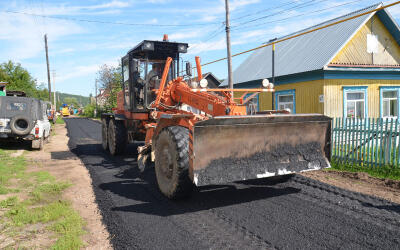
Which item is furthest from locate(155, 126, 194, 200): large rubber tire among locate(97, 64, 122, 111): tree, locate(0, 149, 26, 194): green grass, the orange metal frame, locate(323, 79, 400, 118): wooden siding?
locate(97, 64, 122, 111): tree

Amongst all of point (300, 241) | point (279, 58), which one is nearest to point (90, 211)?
point (300, 241)

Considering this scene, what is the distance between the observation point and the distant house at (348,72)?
13984 millimetres

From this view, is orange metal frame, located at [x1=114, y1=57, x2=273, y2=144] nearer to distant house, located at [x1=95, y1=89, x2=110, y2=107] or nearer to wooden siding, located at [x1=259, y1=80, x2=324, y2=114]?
wooden siding, located at [x1=259, y1=80, x2=324, y2=114]

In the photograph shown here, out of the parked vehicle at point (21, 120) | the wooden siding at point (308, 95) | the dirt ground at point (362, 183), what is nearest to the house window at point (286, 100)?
the wooden siding at point (308, 95)

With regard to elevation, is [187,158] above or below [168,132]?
below

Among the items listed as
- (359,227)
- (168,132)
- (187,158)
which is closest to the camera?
(359,227)

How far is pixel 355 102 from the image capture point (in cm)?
1468

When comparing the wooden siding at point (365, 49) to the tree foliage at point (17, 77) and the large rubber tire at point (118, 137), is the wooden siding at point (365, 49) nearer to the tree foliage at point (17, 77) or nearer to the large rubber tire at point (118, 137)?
the large rubber tire at point (118, 137)

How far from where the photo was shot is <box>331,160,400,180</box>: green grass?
7184mm

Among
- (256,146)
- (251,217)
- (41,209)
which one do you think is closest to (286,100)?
(256,146)

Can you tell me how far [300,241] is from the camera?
3.70 m

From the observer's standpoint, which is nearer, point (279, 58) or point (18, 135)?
point (18, 135)

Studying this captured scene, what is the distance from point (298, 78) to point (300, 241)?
12.5 m

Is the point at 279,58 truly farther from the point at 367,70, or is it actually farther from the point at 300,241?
the point at 300,241
